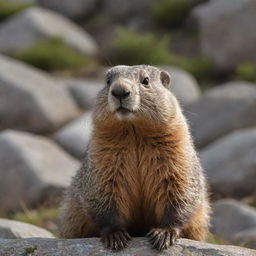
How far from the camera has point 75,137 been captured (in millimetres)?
Answer: 17844

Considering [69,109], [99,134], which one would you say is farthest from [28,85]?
[99,134]

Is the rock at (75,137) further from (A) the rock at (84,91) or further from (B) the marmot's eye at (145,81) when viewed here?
(B) the marmot's eye at (145,81)

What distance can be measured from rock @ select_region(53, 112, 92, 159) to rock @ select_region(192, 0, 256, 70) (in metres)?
5.43

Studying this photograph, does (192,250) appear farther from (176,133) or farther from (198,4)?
(198,4)

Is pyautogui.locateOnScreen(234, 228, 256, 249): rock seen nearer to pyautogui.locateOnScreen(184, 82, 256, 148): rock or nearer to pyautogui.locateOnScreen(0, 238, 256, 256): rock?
pyautogui.locateOnScreen(0, 238, 256, 256): rock

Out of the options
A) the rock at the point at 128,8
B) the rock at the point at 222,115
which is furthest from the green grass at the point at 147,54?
the rock at the point at 222,115

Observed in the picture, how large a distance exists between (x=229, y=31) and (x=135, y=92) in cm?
1504

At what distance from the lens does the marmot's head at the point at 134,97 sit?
7.25m

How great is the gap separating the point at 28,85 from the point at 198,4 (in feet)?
27.5

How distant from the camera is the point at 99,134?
7.70m

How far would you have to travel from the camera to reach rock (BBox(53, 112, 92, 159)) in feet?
57.8

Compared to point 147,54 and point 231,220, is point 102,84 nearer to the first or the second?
point 147,54

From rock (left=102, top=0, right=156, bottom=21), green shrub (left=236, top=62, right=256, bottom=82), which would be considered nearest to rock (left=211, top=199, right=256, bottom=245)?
green shrub (left=236, top=62, right=256, bottom=82)

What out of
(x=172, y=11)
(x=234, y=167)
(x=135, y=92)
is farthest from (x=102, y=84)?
(x=135, y=92)
